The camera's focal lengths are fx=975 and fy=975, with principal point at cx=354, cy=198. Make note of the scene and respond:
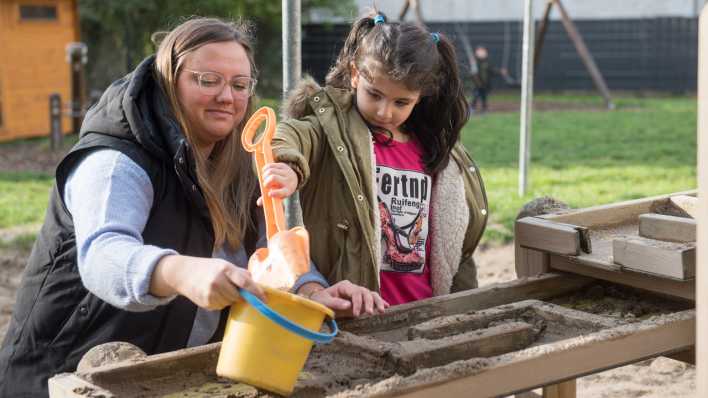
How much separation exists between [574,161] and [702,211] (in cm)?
826

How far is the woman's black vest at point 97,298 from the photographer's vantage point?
1.98 metres

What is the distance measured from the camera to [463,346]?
1.81m

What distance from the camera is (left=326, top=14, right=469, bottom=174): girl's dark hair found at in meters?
2.45

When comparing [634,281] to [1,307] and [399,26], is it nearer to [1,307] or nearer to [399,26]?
[399,26]

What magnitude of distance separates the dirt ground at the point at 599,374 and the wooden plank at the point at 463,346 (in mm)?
1722

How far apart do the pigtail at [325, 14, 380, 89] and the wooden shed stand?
10405 mm

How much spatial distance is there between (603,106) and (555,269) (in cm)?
1445

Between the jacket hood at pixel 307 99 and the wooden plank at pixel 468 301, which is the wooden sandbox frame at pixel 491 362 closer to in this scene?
the wooden plank at pixel 468 301

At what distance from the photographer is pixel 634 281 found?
225 centimetres

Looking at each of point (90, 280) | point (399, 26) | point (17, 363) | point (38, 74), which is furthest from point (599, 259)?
point (38, 74)

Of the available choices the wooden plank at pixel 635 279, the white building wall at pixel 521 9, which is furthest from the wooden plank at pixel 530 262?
the white building wall at pixel 521 9

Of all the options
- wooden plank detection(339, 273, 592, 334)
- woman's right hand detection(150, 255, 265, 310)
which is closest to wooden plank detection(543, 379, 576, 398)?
wooden plank detection(339, 273, 592, 334)

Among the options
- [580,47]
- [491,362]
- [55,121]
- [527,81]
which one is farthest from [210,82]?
[580,47]

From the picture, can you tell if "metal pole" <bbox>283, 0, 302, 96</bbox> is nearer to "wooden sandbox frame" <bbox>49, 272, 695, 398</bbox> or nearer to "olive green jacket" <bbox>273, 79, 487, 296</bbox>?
"olive green jacket" <bbox>273, 79, 487, 296</bbox>
